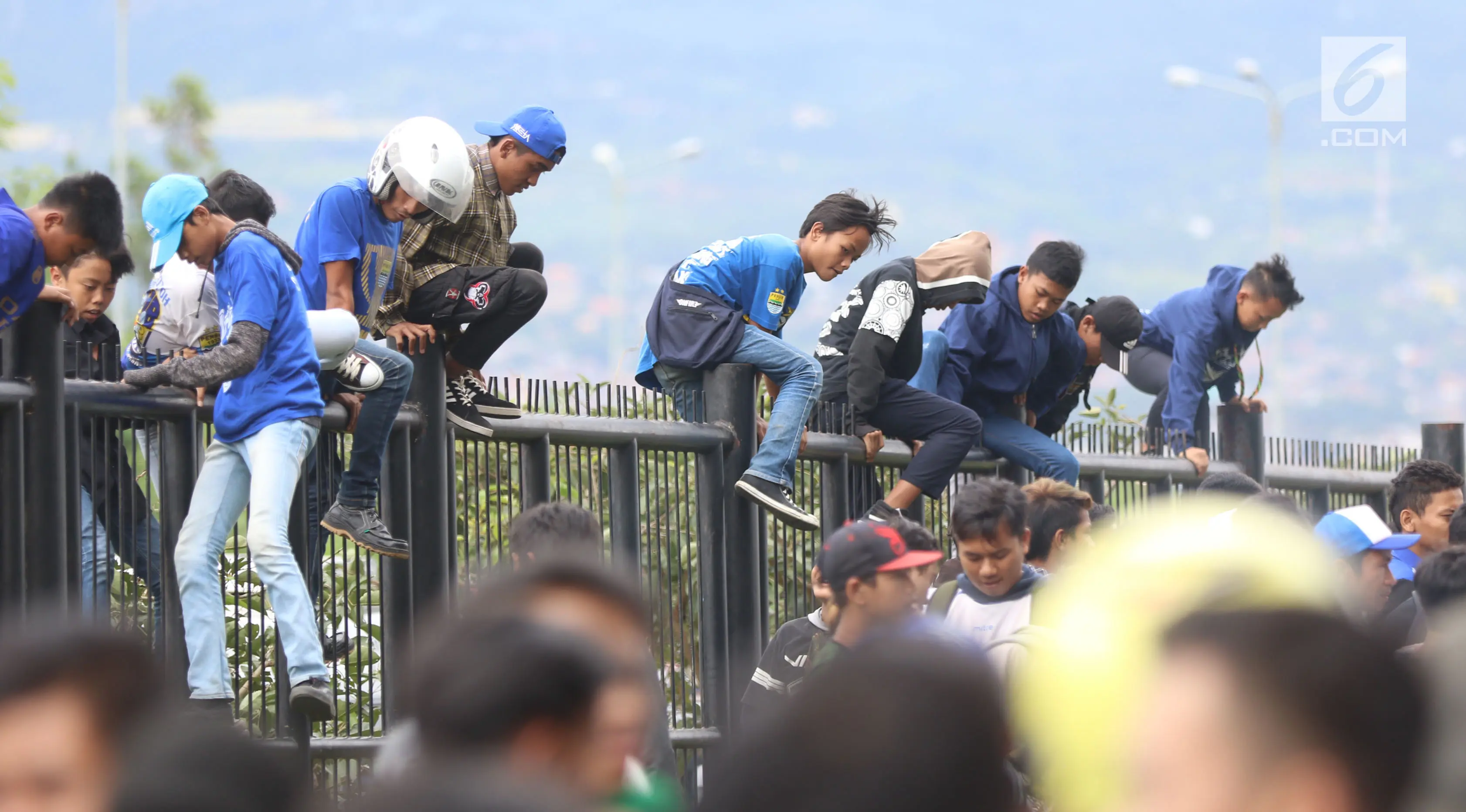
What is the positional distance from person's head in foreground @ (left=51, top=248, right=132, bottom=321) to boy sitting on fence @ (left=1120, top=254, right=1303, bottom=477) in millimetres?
5858

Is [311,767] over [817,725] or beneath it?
beneath

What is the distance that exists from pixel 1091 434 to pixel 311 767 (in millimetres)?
5169

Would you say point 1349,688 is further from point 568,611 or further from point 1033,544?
point 1033,544

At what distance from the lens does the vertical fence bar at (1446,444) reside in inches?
508

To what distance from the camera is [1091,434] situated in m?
10.1

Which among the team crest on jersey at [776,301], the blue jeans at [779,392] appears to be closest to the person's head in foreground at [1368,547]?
the blue jeans at [779,392]

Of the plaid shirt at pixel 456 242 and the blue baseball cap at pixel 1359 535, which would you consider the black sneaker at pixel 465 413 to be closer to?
the plaid shirt at pixel 456 242

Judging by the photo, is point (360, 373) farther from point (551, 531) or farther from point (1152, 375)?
point (1152, 375)

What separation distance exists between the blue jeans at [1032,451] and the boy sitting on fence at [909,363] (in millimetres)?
592

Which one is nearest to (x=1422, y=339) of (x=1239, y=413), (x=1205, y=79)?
(x=1205, y=79)

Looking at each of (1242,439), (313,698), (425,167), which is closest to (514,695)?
(313,698)

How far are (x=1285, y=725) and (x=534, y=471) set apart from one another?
17.6 ft

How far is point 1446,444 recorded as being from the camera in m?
13.0

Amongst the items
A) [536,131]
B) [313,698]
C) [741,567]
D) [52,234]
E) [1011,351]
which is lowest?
[313,698]
